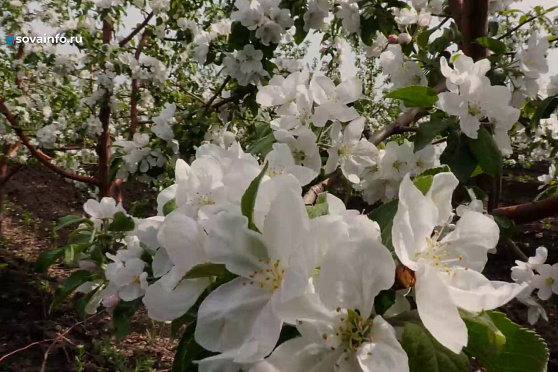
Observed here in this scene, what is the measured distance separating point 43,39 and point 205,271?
4310 mm

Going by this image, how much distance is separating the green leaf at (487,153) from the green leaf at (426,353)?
2.51ft

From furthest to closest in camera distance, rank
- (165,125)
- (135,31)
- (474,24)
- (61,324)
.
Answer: (135,31)
(61,324)
(165,125)
(474,24)

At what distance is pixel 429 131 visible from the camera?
123 cm

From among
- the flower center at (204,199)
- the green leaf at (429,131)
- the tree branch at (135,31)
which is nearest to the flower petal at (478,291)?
the flower center at (204,199)

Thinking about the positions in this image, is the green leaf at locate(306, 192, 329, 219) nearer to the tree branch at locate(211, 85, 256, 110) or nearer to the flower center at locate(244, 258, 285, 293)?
the flower center at locate(244, 258, 285, 293)

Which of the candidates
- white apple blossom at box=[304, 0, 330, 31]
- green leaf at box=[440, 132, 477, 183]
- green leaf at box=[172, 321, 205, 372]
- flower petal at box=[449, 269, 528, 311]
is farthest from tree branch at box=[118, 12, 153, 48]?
flower petal at box=[449, 269, 528, 311]

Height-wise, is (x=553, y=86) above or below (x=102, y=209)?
above

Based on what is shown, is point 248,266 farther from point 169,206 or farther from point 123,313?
point 123,313

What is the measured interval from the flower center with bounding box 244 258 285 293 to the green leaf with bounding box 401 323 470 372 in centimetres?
15

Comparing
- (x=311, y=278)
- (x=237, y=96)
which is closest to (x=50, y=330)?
(x=237, y=96)

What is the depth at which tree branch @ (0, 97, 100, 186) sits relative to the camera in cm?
369

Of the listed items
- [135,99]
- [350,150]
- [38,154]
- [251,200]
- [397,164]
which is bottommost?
[38,154]

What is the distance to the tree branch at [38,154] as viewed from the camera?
369 cm

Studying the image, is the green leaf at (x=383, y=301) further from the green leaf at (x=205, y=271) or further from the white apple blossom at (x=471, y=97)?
the white apple blossom at (x=471, y=97)
